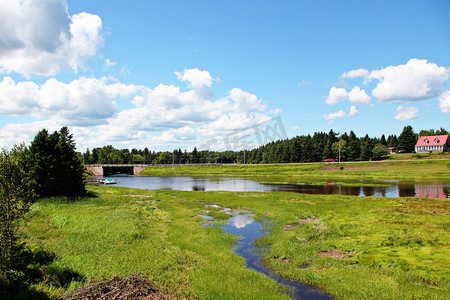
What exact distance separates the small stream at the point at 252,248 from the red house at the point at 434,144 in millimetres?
151947

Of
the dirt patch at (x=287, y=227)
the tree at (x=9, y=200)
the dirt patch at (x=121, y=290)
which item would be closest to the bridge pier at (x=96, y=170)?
the dirt patch at (x=287, y=227)

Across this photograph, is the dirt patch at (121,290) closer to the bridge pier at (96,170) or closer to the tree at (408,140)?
the bridge pier at (96,170)

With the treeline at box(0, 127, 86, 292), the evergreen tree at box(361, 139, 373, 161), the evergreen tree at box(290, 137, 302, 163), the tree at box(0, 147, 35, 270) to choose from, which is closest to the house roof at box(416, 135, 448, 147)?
the evergreen tree at box(361, 139, 373, 161)

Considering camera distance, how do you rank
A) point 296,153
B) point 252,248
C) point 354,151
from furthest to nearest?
point 296,153, point 354,151, point 252,248

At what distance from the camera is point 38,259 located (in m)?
11.4

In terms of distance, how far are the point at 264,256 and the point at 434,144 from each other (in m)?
162

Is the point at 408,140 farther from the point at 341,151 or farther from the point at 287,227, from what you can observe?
the point at 287,227

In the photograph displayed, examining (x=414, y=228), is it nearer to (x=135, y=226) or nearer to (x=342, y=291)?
(x=342, y=291)

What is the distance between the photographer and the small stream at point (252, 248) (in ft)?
33.5

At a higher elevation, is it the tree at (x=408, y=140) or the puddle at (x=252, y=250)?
the tree at (x=408, y=140)

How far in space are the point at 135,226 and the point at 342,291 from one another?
46.0ft

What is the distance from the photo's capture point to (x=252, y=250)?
15.5 meters

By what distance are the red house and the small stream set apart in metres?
152

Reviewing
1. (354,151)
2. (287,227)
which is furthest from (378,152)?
(287,227)
